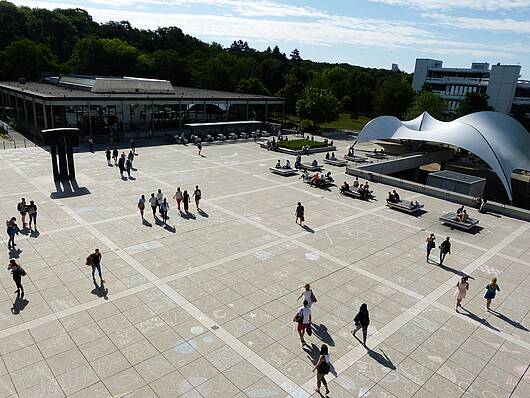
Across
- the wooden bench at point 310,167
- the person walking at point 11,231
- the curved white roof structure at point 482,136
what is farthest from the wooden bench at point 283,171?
the person walking at point 11,231

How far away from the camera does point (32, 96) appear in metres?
37.8

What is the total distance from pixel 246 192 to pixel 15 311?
15.4 meters

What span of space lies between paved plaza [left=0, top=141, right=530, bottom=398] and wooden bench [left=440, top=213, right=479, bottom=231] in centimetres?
41

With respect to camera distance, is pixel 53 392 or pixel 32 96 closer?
pixel 53 392

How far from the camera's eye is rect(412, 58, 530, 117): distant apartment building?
7675cm

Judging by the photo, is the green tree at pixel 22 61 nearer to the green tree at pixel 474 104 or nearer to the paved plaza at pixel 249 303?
the paved plaza at pixel 249 303

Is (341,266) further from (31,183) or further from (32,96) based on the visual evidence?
(32,96)

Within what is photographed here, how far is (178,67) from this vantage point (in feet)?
260

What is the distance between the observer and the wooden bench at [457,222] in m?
20.8

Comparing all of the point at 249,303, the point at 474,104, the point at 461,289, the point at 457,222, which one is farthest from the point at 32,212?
the point at 474,104

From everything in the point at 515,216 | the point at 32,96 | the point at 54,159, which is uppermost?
the point at 32,96

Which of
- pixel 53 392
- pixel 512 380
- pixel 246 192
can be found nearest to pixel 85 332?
pixel 53 392

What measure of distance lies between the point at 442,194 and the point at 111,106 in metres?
35.4

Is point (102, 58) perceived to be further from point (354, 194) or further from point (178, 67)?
point (354, 194)
